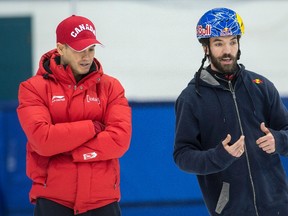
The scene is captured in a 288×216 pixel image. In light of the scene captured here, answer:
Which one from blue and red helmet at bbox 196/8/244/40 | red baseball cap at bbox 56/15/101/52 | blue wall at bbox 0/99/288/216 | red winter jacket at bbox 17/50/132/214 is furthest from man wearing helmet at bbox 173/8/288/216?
blue wall at bbox 0/99/288/216

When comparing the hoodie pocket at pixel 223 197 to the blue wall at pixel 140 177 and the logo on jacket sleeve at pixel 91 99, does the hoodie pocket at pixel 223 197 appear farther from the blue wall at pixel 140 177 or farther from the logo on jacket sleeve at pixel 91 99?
the blue wall at pixel 140 177

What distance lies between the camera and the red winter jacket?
3266 millimetres

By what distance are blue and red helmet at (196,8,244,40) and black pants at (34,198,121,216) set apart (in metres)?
1.03

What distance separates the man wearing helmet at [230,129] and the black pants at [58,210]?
43 cm

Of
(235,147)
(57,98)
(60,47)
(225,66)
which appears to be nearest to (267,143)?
(235,147)

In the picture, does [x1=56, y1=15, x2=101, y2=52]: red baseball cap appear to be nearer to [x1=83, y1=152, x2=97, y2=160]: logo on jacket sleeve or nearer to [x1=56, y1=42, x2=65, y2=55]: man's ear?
[x1=56, y1=42, x2=65, y2=55]: man's ear

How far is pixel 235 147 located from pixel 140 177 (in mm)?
1951

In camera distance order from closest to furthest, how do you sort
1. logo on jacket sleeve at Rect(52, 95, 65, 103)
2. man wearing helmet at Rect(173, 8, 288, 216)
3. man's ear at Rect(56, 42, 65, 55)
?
man wearing helmet at Rect(173, 8, 288, 216), logo on jacket sleeve at Rect(52, 95, 65, 103), man's ear at Rect(56, 42, 65, 55)

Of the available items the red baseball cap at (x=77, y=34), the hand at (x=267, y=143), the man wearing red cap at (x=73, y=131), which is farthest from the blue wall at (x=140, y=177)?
the hand at (x=267, y=143)

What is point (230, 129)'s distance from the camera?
3307 millimetres

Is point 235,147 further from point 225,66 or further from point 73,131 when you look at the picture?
point 73,131

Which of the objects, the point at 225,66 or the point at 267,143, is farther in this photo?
the point at 225,66

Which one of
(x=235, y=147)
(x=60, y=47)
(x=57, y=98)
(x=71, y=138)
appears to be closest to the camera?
(x=235, y=147)

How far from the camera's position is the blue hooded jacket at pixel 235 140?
324 centimetres
